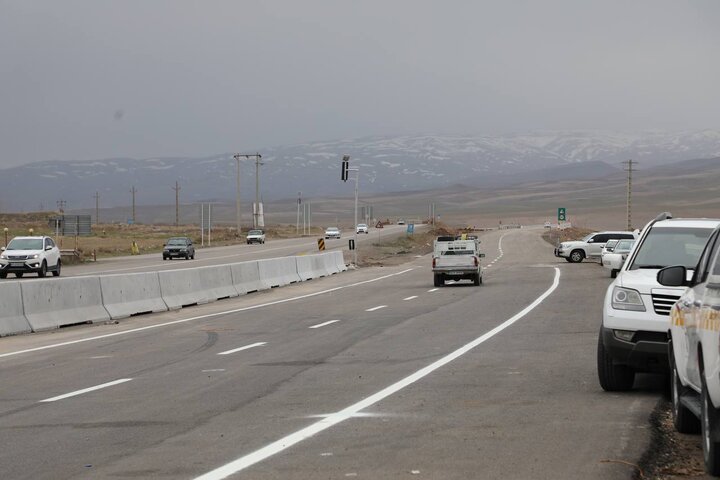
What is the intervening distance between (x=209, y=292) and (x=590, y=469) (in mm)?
25896

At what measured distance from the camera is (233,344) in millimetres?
19469

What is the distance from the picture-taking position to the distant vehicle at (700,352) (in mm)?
7406

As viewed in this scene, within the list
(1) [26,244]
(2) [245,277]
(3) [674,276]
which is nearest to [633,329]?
(3) [674,276]

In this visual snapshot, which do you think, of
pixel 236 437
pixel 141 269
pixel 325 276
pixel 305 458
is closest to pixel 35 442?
pixel 236 437

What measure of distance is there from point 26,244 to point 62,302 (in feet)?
86.7

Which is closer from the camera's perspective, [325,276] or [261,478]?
[261,478]

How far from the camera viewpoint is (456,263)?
3956 cm

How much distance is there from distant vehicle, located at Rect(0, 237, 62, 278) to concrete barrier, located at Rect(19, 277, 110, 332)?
23.4 m

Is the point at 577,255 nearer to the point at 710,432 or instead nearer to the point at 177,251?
the point at 177,251

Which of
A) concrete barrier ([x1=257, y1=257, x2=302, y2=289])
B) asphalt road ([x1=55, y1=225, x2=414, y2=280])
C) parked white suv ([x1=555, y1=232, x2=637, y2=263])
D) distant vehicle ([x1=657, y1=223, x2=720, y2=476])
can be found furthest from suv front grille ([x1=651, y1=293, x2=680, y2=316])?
parked white suv ([x1=555, y1=232, x2=637, y2=263])

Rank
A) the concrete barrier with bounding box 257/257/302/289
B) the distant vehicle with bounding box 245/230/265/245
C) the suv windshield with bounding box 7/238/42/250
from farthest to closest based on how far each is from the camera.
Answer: the distant vehicle with bounding box 245/230/265/245 → the suv windshield with bounding box 7/238/42/250 → the concrete barrier with bounding box 257/257/302/289

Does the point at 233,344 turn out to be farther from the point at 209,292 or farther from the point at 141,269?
the point at 141,269

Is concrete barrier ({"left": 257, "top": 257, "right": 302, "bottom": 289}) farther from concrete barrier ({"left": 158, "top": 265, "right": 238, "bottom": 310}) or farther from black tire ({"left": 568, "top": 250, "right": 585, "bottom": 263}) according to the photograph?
black tire ({"left": 568, "top": 250, "right": 585, "bottom": 263})

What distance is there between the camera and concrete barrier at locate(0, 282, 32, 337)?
2244 centimetres
